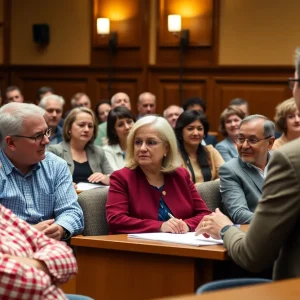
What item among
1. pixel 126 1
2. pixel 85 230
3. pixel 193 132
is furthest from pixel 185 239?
pixel 126 1

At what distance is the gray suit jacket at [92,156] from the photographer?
6.89 meters

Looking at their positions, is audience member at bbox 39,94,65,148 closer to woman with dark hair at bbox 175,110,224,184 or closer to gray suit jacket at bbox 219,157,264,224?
woman with dark hair at bbox 175,110,224,184

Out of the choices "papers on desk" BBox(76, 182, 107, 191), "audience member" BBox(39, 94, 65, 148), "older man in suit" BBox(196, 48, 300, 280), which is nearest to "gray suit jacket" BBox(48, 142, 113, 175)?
"papers on desk" BBox(76, 182, 107, 191)

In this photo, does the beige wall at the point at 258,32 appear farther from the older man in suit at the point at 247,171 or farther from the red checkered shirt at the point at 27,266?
the red checkered shirt at the point at 27,266

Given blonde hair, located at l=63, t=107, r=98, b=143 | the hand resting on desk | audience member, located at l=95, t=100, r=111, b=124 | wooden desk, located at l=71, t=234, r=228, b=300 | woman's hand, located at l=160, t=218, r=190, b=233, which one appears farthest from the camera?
audience member, located at l=95, t=100, r=111, b=124

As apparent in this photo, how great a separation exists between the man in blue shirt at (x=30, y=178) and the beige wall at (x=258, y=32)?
7409 millimetres

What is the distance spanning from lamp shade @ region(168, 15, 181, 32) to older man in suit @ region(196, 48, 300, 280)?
8774mm

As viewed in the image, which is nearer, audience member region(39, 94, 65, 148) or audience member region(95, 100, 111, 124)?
audience member region(39, 94, 65, 148)

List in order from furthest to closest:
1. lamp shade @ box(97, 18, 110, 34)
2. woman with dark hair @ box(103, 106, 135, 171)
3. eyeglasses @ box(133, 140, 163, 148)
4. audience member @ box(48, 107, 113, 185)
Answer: lamp shade @ box(97, 18, 110, 34), woman with dark hair @ box(103, 106, 135, 171), audience member @ box(48, 107, 113, 185), eyeglasses @ box(133, 140, 163, 148)

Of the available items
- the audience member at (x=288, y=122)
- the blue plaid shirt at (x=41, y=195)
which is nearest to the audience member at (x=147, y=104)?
the audience member at (x=288, y=122)

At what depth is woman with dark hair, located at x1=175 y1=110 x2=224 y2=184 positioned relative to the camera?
21.9 ft

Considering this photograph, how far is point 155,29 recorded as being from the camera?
11.9 m

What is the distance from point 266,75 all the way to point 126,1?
250 cm

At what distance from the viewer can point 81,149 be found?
706cm
